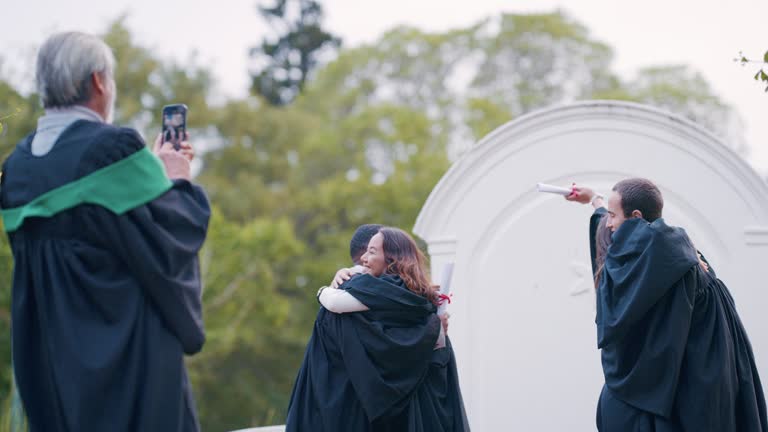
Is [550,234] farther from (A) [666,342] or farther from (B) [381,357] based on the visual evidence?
(B) [381,357]

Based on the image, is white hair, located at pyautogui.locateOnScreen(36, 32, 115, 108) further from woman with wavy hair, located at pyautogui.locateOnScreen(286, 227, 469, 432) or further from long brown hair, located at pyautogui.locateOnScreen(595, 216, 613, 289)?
long brown hair, located at pyautogui.locateOnScreen(595, 216, 613, 289)

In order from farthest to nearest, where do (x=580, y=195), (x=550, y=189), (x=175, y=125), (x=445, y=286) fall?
(x=580, y=195) → (x=550, y=189) → (x=445, y=286) → (x=175, y=125)

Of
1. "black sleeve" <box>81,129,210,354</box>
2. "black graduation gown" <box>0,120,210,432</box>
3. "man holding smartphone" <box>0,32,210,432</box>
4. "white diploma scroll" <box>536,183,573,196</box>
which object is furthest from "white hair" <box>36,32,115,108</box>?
"white diploma scroll" <box>536,183,573,196</box>

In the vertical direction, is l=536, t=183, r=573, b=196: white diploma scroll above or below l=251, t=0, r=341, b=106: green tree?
below

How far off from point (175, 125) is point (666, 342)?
93.6 inches

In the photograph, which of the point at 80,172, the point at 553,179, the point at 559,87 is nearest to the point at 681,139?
the point at 553,179

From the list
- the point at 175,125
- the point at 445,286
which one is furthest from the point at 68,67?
the point at 445,286

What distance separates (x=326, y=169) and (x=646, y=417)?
756 inches

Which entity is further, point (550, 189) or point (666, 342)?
point (550, 189)

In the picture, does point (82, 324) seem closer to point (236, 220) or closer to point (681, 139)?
point (681, 139)

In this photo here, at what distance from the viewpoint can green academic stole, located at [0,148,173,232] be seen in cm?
261

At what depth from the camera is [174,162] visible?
2.85 meters

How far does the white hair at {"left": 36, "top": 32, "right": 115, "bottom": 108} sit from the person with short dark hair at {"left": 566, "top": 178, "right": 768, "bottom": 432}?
2.45 m

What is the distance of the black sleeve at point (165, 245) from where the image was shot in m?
2.60
